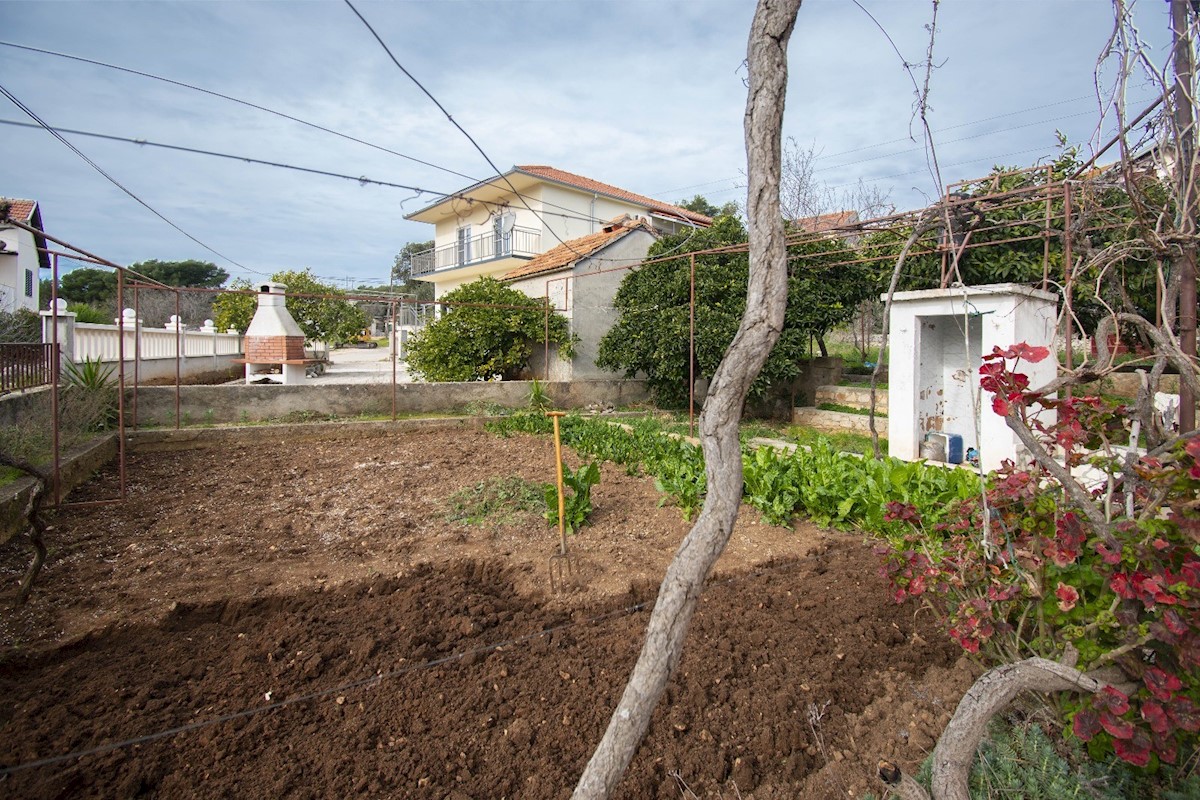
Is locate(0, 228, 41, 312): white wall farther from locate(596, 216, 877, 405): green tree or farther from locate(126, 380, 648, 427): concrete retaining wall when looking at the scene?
locate(596, 216, 877, 405): green tree

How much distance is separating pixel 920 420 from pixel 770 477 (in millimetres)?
3645

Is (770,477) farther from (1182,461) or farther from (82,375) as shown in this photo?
(82,375)

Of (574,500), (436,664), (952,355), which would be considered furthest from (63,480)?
(952,355)

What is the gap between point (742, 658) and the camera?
2.91 m

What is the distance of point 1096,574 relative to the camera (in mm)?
2066

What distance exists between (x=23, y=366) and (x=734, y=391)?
8922mm

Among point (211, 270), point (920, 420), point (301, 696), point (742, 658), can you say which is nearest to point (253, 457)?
point (301, 696)

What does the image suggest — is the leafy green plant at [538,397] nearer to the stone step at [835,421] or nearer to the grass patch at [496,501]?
the grass patch at [496,501]

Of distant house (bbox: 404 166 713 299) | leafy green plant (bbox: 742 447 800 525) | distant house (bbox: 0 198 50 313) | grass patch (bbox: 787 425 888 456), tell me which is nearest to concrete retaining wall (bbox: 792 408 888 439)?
grass patch (bbox: 787 425 888 456)

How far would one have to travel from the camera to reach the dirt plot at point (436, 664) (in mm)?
2248

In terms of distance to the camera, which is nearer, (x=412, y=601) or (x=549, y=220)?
(x=412, y=601)

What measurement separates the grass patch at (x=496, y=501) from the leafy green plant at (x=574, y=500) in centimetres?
35

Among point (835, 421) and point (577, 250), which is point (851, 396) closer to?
point (835, 421)

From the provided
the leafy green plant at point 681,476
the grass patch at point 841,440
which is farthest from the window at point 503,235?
the leafy green plant at point 681,476
